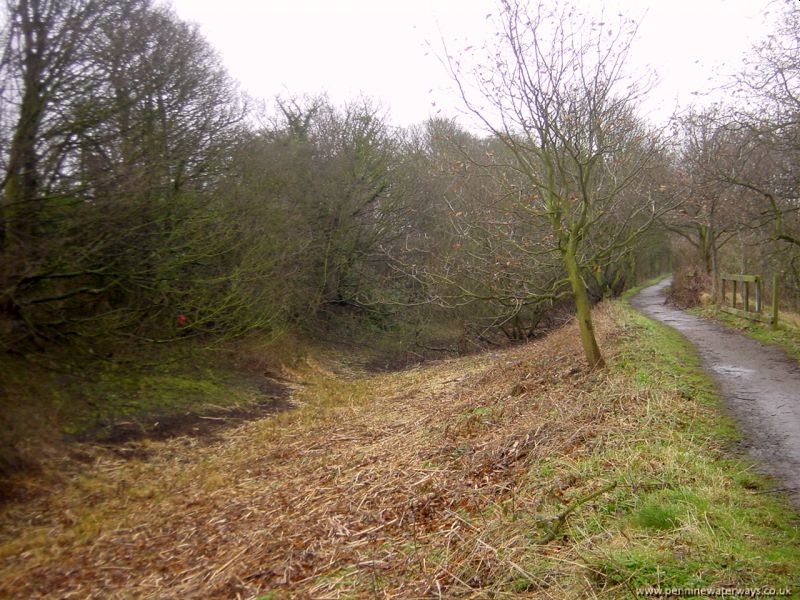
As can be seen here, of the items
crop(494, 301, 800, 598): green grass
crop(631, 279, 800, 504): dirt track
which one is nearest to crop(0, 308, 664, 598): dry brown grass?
crop(494, 301, 800, 598): green grass

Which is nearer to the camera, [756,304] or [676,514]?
[676,514]

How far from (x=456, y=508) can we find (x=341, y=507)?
1444 millimetres

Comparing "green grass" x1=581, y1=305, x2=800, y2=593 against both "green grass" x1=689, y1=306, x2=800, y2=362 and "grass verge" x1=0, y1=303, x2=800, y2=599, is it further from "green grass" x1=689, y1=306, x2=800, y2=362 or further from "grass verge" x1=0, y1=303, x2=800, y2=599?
"green grass" x1=689, y1=306, x2=800, y2=362

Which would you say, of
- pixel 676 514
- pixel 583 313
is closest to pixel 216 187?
pixel 583 313

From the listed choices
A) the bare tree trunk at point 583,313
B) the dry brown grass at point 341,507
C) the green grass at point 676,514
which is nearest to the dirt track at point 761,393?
the green grass at point 676,514

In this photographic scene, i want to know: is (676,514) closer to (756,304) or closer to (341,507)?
(341,507)

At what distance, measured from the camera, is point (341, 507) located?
6863 mm

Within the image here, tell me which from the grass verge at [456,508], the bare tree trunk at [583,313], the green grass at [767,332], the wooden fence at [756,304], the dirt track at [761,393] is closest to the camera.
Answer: the grass verge at [456,508]

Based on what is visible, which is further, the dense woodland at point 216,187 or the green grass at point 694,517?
the dense woodland at point 216,187

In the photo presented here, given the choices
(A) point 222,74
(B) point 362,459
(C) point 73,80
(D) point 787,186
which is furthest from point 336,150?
(B) point 362,459

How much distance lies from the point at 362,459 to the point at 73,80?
916 centimetres

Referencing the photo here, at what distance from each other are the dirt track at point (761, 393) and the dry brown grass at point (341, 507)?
1.29 metres

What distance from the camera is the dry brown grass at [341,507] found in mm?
4883

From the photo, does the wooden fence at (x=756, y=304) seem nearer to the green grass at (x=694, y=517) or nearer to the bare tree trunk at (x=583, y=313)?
the bare tree trunk at (x=583, y=313)
